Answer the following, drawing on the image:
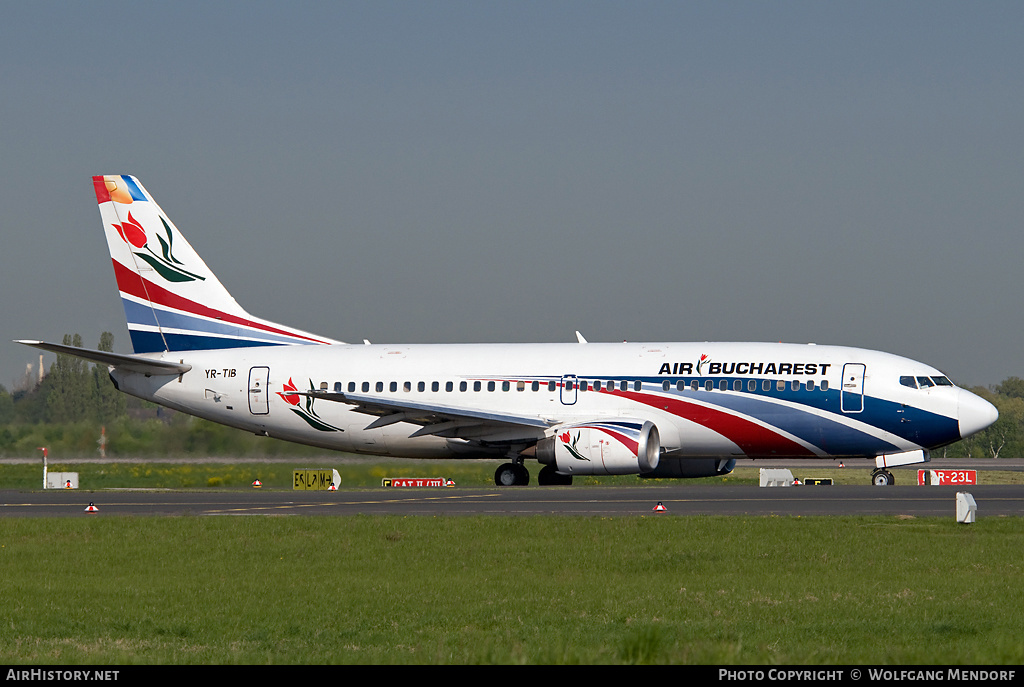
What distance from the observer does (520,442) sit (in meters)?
36.9

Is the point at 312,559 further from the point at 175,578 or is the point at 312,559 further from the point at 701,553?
A: the point at 701,553

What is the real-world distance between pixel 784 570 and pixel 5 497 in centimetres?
2294

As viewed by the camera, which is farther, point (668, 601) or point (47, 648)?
point (668, 601)

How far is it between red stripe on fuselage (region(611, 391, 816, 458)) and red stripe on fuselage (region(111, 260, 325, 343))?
12.0m

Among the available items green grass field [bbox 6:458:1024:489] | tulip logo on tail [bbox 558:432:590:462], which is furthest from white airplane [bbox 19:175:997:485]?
green grass field [bbox 6:458:1024:489]

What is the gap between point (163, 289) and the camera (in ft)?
134

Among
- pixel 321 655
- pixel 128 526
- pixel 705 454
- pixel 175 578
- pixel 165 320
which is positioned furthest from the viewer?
pixel 165 320

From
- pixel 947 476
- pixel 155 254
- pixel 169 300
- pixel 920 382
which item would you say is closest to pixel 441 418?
pixel 169 300

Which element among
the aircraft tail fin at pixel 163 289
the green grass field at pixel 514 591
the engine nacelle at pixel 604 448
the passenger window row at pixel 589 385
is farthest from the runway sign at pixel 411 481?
the green grass field at pixel 514 591

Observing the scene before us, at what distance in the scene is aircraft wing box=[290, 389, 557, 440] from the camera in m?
35.8

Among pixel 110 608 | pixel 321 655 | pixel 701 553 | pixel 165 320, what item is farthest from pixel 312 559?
pixel 165 320

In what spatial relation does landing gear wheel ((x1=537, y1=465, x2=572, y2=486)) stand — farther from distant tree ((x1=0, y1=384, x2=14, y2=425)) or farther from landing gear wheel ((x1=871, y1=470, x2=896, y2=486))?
distant tree ((x1=0, y1=384, x2=14, y2=425))

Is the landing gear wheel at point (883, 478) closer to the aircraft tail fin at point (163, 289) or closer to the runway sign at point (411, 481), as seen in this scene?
the runway sign at point (411, 481)

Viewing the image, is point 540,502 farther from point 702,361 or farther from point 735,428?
point 702,361
